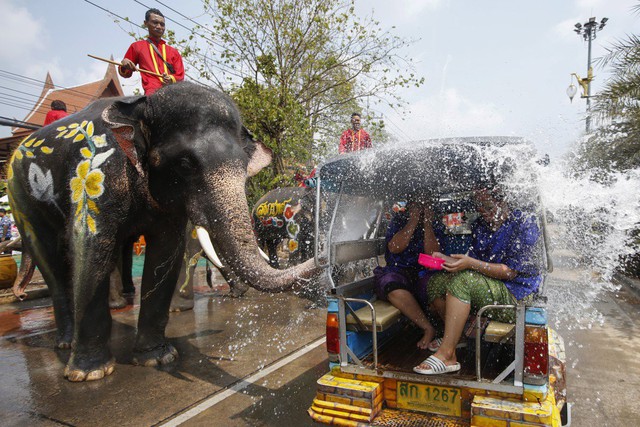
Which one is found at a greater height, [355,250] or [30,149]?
[30,149]

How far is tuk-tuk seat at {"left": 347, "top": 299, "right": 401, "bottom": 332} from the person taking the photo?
3162 millimetres

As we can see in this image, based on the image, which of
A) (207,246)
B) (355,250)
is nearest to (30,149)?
(207,246)

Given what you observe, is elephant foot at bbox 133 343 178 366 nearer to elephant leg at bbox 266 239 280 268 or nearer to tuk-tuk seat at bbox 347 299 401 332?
tuk-tuk seat at bbox 347 299 401 332

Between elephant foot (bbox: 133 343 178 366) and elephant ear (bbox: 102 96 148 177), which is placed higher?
elephant ear (bbox: 102 96 148 177)

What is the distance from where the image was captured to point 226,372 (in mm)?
4535

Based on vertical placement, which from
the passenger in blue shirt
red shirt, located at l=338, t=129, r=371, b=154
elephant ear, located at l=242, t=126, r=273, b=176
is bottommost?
the passenger in blue shirt

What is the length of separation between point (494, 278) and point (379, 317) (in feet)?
2.65

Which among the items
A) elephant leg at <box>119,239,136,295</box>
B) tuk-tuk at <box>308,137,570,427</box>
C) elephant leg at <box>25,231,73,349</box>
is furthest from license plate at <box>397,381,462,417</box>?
elephant leg at <box>119,239,136,295</box>

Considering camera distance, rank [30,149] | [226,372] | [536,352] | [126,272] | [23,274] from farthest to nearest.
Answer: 1. [126,272]
2. [23,274]
3. [30,149]
4. [226,372]
5. [536,352]

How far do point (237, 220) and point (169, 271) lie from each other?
1689 mm

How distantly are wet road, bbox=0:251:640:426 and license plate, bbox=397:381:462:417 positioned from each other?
3.04 ft

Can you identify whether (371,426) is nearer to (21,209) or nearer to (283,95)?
(21,209)

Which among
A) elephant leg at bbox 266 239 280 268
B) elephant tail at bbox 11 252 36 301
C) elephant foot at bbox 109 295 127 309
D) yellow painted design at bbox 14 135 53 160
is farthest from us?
elephant leg at bbox 266 239 280 268

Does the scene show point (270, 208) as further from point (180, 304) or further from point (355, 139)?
point (180, 304)
